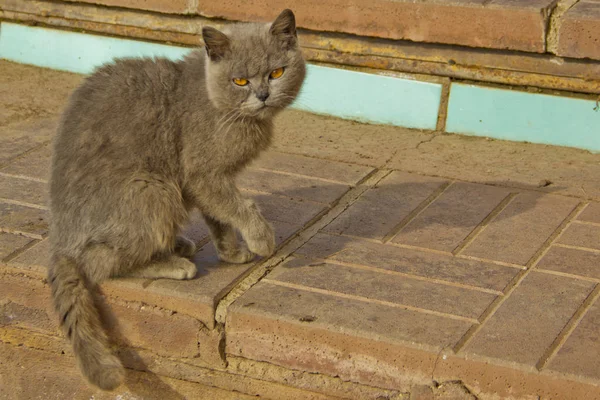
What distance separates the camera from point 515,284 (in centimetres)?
308

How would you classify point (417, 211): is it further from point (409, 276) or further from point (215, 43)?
point (215, 43)

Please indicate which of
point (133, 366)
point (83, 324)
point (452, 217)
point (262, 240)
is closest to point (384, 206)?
point (452, 217)

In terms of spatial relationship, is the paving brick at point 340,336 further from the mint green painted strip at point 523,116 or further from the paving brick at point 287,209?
the mint green painted strip at point 523,116

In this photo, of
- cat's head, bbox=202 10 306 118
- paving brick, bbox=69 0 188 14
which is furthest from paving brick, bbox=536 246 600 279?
paving brick, bbox=69 0 188 14

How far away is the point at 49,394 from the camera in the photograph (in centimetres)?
326

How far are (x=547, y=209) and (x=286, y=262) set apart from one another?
115 centimetres

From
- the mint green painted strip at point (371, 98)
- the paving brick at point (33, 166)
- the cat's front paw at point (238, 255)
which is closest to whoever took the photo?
the cat's front paw at point (238, 255)

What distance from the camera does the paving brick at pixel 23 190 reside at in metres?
3.73

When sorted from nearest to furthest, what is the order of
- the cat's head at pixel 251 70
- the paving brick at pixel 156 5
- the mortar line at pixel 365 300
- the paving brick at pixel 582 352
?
the paving brick at pixel 582 352 → the mortar line at pixel 365 300 → the cat's head at pixel 251 70 → the paving brick at pixel 156 5

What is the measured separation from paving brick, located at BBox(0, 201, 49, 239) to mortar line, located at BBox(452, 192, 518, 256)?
1562 mm

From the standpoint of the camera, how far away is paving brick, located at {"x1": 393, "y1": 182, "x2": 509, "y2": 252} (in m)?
3.43

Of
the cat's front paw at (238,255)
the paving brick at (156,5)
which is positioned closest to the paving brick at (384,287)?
the cat's front paw at (238,255)

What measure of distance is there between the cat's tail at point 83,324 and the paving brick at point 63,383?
202 mm

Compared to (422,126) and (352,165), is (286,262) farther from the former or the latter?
(422,126)
